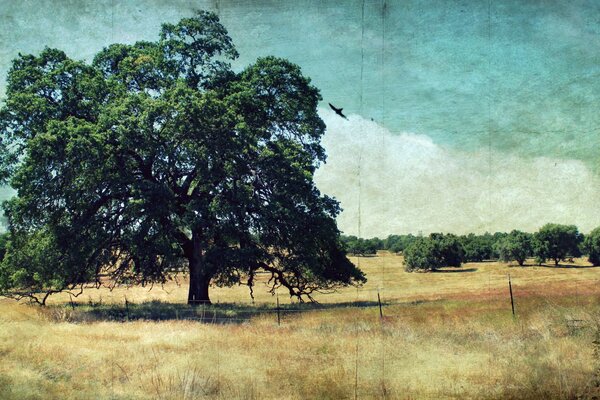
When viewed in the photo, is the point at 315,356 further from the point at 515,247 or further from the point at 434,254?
the point at 515,247

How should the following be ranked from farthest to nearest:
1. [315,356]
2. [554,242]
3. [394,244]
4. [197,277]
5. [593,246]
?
[394,244] → [554,242] → [593,246] → [197,277] → [315,356]

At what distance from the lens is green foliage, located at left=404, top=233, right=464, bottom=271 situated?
83.6m

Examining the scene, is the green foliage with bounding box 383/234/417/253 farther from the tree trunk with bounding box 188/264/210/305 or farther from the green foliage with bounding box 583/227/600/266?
the tree trunk with bounding box 188/264/210/305

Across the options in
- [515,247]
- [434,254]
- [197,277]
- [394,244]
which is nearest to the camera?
[197,277]

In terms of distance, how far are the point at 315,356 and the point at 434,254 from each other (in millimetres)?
74563

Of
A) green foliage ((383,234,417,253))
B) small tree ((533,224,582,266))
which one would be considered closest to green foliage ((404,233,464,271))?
small tree ((533,224,582,266))

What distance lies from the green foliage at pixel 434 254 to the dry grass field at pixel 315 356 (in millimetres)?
63703

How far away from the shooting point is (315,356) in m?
13.5

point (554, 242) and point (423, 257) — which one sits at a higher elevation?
point (554, 242)

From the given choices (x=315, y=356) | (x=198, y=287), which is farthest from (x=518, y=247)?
(x=315, y=356)

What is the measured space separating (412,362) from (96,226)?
17343mm

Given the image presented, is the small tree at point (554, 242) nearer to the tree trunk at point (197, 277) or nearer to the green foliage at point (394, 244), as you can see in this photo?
the green foliage at point (394, 244)

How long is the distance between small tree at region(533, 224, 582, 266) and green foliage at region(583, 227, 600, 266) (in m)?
1.91

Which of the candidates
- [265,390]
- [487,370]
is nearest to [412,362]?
[487,370]
